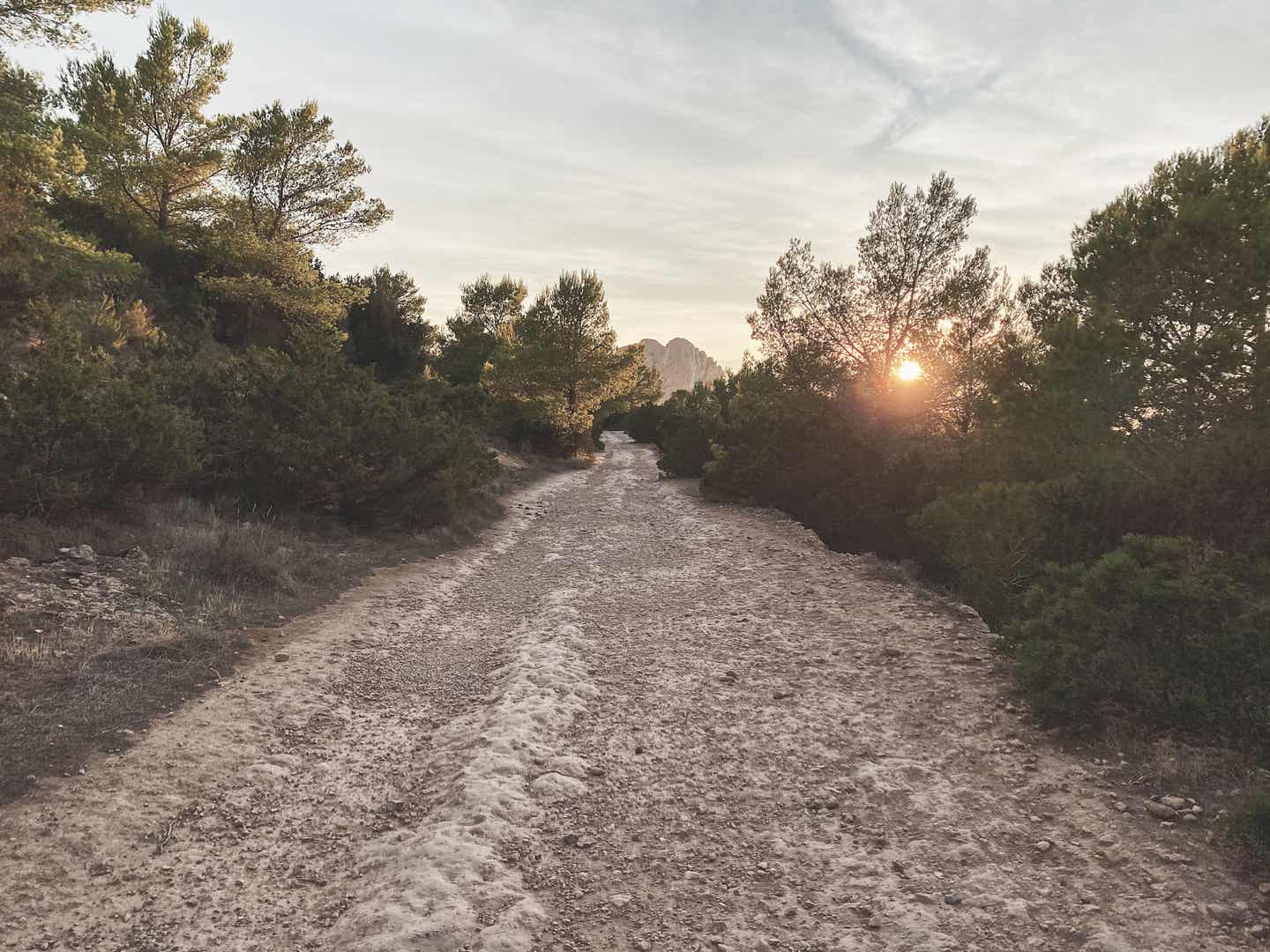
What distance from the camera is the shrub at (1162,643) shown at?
14.5 feet

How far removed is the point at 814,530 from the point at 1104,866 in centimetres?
1164

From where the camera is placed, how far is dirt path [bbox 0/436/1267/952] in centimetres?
315

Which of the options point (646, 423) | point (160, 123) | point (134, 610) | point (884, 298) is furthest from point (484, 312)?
point (134, 610)

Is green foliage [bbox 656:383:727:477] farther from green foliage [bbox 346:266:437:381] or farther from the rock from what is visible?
the rock

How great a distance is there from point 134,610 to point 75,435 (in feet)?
9.88

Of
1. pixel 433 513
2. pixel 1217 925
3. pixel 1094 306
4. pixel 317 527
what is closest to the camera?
pixel 1217 925

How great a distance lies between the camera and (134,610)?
263 inches

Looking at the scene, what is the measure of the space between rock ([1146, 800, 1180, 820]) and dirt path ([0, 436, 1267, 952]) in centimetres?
7

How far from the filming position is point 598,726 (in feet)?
17.8

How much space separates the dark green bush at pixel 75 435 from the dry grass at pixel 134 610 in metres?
0.44

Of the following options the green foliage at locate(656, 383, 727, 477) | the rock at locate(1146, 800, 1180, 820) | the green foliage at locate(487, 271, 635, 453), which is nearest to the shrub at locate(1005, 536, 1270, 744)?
the rock at locate(1146, 800, 1180, 820)

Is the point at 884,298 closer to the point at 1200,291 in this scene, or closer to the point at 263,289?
the point at 1200,291

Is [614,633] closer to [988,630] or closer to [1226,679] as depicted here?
[988,630]

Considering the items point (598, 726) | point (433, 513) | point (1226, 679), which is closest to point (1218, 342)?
point (1226, 679)
